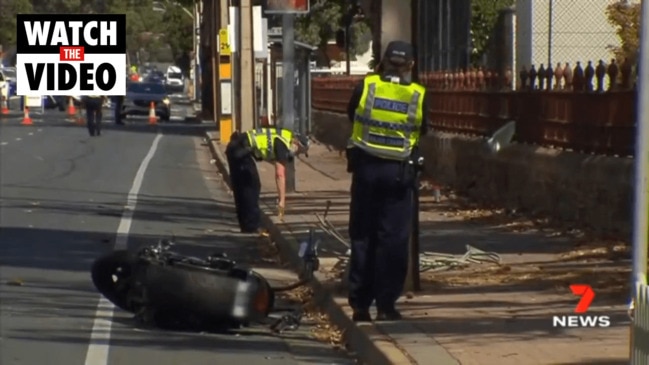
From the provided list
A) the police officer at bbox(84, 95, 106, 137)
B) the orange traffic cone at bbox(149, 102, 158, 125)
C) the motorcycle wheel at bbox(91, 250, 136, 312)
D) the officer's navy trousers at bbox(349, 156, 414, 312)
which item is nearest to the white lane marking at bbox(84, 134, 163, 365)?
the motorcycle wheel at bbox(91, 250, 136, 312)

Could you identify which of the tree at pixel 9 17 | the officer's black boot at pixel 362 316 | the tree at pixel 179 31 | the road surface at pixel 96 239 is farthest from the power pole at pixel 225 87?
the tree at pixel 179 31

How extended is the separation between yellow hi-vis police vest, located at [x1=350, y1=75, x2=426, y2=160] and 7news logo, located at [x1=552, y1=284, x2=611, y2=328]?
1.53m

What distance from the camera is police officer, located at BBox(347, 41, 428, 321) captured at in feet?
33.6

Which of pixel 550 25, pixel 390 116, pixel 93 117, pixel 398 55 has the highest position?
pixel 550 25

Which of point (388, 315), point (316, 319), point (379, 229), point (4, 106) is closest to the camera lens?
point (379, 229)

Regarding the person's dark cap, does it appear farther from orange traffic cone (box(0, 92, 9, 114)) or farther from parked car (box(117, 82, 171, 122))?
orange traffic cone (box(0, 92, 9, 114))

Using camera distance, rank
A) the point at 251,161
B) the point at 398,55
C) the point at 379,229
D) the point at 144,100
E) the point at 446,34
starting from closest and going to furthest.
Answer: the point at 398,55, the point at 379,229, the point at 251,161, the point at 446,34, the point at 144,100

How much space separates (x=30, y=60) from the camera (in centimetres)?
1533

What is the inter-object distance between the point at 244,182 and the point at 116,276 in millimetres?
7331

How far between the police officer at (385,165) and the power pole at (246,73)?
21679 millimetres

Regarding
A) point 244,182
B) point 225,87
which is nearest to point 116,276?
point 244,182

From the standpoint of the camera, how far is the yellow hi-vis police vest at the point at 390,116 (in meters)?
10.2

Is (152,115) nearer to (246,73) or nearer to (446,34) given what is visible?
(246,73)

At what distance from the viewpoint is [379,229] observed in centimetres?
1041
